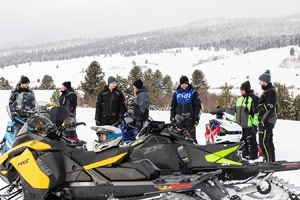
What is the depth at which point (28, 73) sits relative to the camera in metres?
135

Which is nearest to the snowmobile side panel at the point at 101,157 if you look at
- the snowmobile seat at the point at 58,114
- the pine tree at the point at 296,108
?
the snowmobile seat at the point at 58,114

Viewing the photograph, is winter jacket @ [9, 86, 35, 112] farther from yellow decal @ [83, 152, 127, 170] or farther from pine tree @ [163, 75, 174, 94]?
pine tree @ [163, 75, 174, 94]

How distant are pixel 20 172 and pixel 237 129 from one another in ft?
8.53

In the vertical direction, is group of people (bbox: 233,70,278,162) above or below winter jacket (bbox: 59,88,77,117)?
below

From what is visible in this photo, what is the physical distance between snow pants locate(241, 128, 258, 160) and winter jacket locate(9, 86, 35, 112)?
4639 millimetres

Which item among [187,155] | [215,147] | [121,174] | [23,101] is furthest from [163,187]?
[23,101]

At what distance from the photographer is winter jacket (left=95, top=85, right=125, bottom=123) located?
686 cm

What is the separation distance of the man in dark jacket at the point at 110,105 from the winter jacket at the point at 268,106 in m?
2.82

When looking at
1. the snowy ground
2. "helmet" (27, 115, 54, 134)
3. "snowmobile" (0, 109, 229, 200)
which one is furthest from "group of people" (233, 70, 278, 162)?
"helmet" (27, 115, 54, 134)

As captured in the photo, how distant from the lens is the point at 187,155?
3.99 m

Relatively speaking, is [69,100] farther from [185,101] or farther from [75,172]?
[75,172]

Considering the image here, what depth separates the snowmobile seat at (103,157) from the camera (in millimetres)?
3082

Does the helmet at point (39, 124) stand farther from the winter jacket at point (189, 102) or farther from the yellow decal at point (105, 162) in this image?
the winter jacket at point (189, 102)

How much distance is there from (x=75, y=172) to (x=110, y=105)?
377cm
